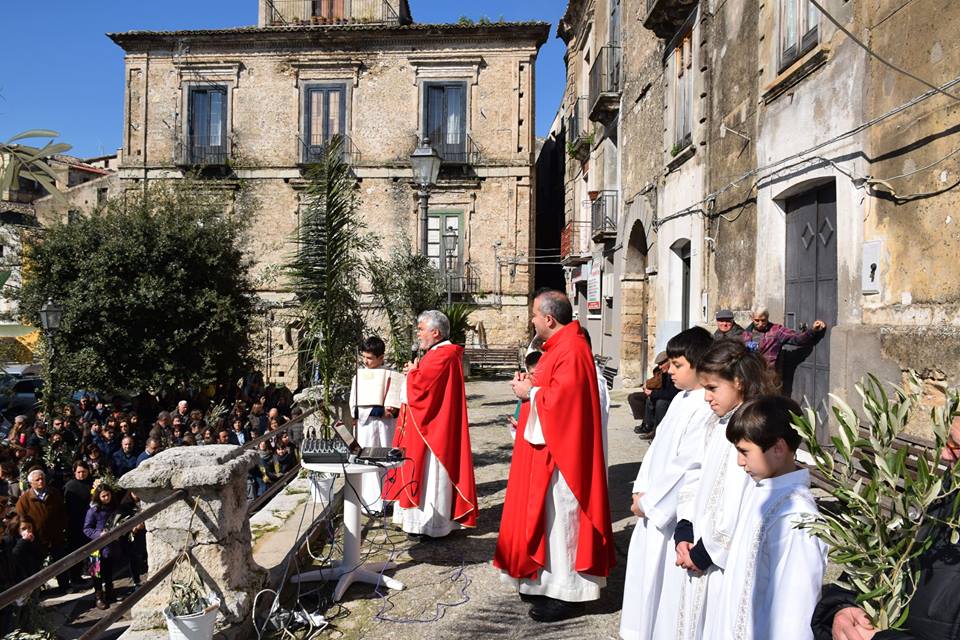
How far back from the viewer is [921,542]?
1.88 meters

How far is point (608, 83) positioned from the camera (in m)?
17.8

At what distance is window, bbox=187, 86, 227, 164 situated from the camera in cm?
2444

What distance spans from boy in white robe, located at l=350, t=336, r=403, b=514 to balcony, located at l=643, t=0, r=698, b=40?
8.26 m

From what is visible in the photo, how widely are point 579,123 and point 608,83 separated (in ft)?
14.9

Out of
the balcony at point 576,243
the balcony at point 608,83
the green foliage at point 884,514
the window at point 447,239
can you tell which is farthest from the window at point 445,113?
the green foliage at point 884,514

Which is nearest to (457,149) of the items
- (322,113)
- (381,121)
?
(381,121)

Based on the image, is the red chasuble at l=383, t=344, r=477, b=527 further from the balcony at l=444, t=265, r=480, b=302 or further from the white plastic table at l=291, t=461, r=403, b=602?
the balcony at l=444, t=265, r=480, b=302

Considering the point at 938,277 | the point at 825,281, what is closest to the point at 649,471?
the point at 938,277

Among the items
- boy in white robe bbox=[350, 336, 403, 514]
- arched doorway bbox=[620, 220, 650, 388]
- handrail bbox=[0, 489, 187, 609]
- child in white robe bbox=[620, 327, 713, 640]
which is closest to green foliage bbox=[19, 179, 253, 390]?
arched doorway bbox=[620, 220, 650, 388]

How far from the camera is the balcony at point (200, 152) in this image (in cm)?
2431

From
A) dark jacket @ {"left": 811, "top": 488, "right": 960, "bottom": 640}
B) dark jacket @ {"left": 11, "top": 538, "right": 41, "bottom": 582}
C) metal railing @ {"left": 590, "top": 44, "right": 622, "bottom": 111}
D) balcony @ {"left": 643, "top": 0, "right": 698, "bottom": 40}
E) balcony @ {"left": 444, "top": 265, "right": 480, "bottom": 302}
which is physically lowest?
dark jacket @ {"left": 11, "top": 538, "right": 41, "bottom": 582}

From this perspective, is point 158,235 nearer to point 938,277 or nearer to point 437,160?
point 437,160

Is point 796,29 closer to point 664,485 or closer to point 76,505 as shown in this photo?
point 664,485

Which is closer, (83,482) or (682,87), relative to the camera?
(83,482)
